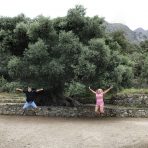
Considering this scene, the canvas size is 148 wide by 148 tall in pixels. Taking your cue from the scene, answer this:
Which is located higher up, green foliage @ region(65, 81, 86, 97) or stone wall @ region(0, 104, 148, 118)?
green foliage @ region(65, 81, 86, 97)

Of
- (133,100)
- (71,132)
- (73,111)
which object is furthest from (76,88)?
(133,100)

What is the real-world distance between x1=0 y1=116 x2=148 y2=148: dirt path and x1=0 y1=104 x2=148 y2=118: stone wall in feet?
3.16

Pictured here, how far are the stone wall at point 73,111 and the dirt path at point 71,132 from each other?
0.96 m

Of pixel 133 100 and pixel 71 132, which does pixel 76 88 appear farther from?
pixel 133 100

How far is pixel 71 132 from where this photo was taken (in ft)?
62.3

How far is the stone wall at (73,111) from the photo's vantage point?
24141 mm

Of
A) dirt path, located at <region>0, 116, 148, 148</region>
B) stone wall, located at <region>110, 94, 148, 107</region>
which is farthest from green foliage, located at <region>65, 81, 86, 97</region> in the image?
stone wall, located at <region>110, 94, 148, 107</region>

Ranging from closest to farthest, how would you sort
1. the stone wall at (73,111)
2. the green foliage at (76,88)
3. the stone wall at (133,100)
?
the green foliage at (76,88)
the stone wall at (73,111)
the stone wall at (133,100)

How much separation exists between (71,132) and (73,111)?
5.30 meters

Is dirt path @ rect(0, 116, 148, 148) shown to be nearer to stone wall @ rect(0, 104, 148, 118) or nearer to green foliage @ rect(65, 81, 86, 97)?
stone wall @ rect(0, 104, 148, 118)

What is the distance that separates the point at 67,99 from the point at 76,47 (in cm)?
379

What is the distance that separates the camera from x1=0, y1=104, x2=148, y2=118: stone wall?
2414 cm

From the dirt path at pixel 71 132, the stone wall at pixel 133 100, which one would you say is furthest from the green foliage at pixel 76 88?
the stone wall at pixel 133 100

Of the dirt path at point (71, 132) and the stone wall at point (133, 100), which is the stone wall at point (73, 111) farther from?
the stone wall at point (133, 100)
